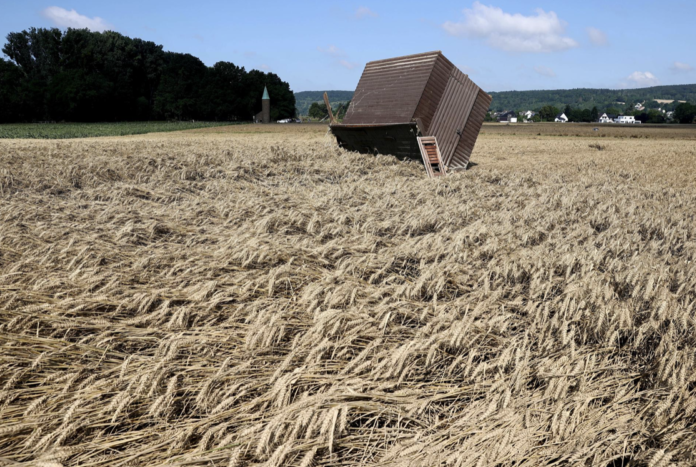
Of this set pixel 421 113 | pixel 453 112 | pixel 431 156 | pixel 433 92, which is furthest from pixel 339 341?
pixel 453 112

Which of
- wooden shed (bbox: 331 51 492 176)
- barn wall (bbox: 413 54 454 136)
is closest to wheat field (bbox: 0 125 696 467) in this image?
wooden shed (bbox: 331 51 492 176)

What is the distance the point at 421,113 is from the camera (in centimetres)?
1574

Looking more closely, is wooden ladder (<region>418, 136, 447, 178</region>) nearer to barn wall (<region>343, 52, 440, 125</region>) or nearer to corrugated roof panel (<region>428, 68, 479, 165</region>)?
corrugated roof panel (<region>428, 68, 479, 165</region>)

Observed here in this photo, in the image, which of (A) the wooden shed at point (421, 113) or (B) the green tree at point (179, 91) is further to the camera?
(B) the green tree at point (179, 91)

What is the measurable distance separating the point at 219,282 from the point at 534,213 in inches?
231

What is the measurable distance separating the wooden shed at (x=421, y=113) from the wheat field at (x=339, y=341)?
8652mm

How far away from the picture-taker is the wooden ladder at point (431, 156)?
1485 centimetres

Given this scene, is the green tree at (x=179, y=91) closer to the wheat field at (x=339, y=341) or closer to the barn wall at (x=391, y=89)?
the barn wall at (x=391, y=89)

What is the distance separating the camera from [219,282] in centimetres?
468

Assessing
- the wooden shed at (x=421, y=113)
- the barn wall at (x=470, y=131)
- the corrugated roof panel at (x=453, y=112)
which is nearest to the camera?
the wooden shed at (x=421, y=113)

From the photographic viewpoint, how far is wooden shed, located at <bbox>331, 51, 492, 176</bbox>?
1569 centimetres

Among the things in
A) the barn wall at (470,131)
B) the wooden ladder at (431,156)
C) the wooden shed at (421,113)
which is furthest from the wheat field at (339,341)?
the barn wall at (470,131)

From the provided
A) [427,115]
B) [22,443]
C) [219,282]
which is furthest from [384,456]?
[427,115]

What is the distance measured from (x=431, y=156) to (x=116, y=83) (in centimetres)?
8514
